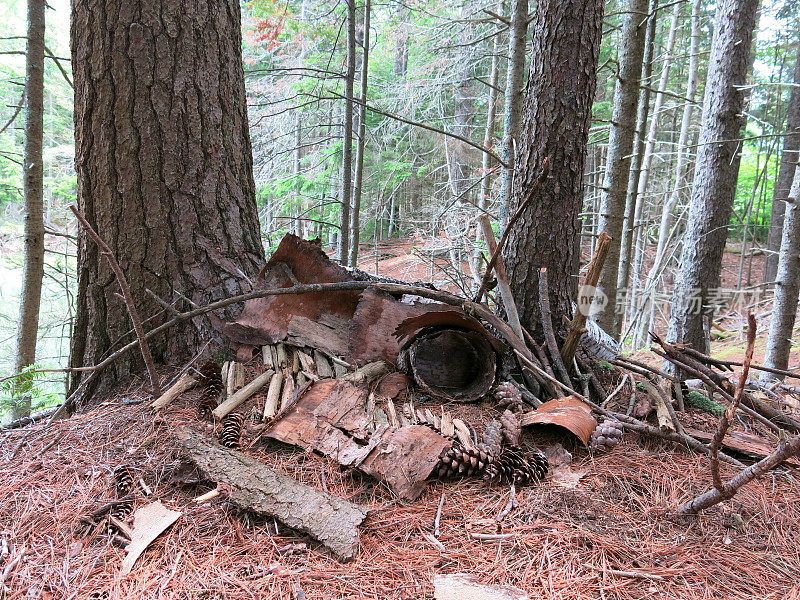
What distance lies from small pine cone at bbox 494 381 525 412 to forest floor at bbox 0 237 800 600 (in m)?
0.36

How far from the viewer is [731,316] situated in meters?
11.9

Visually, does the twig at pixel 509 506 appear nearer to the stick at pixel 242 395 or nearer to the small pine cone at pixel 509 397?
the small pine cone at pixel 509 397

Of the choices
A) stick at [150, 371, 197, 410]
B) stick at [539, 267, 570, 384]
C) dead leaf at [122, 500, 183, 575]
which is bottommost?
dead leaf at [122, 500, 183, 575]

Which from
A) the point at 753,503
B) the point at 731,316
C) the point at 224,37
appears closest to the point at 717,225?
the point at 753,503

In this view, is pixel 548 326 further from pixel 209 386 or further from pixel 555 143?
pixel 209 386

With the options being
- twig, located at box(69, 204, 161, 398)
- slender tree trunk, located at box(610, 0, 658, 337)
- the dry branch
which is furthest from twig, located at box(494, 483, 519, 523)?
slender tree trunk, located at box(610, 0, 658, 337)

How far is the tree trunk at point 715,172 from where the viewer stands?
5434mm

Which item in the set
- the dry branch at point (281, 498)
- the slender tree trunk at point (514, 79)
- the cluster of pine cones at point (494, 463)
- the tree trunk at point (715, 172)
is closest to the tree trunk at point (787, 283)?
the tree trunk at point (715, 172)

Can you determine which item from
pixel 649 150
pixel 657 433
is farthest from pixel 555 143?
pixel 649 150

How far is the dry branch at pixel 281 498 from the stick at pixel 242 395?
0.24 metres

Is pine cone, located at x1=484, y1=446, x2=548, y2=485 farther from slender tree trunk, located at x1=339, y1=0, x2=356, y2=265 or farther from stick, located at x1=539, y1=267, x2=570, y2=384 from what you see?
slender tree trunk, located at x1=339, y1=0, x2=356, y2=265

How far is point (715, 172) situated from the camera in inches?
222

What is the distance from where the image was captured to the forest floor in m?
1.36

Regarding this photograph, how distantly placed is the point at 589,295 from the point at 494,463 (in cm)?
98
